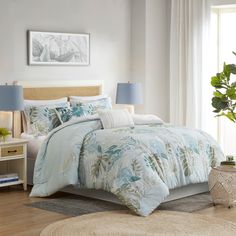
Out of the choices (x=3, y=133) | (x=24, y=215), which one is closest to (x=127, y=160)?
(x=24, y=215)

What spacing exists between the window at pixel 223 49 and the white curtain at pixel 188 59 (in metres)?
0.25

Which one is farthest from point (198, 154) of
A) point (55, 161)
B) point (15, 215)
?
point (15, 215)

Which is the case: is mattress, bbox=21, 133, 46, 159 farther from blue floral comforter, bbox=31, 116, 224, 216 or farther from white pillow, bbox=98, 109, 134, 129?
white pillow, bbox=98, 109, 134, 129

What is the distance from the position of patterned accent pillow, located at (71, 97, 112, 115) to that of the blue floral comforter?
0.76m

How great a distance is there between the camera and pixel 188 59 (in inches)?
326

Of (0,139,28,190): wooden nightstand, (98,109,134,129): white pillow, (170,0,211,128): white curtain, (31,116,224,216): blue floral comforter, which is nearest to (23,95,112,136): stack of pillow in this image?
(0,139,28,190): wooden nightstand

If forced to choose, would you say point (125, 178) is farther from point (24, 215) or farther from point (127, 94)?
point (127, 94)

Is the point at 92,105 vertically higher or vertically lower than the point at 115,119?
higher

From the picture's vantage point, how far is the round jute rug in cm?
462

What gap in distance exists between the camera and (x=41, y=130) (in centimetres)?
666

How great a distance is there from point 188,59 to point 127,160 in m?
3.25

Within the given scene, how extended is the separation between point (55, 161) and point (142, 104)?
265 centimetres

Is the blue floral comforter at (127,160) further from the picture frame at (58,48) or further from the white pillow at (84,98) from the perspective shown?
the picture frame at (58,48)

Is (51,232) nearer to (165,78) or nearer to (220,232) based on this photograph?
(220,232)
